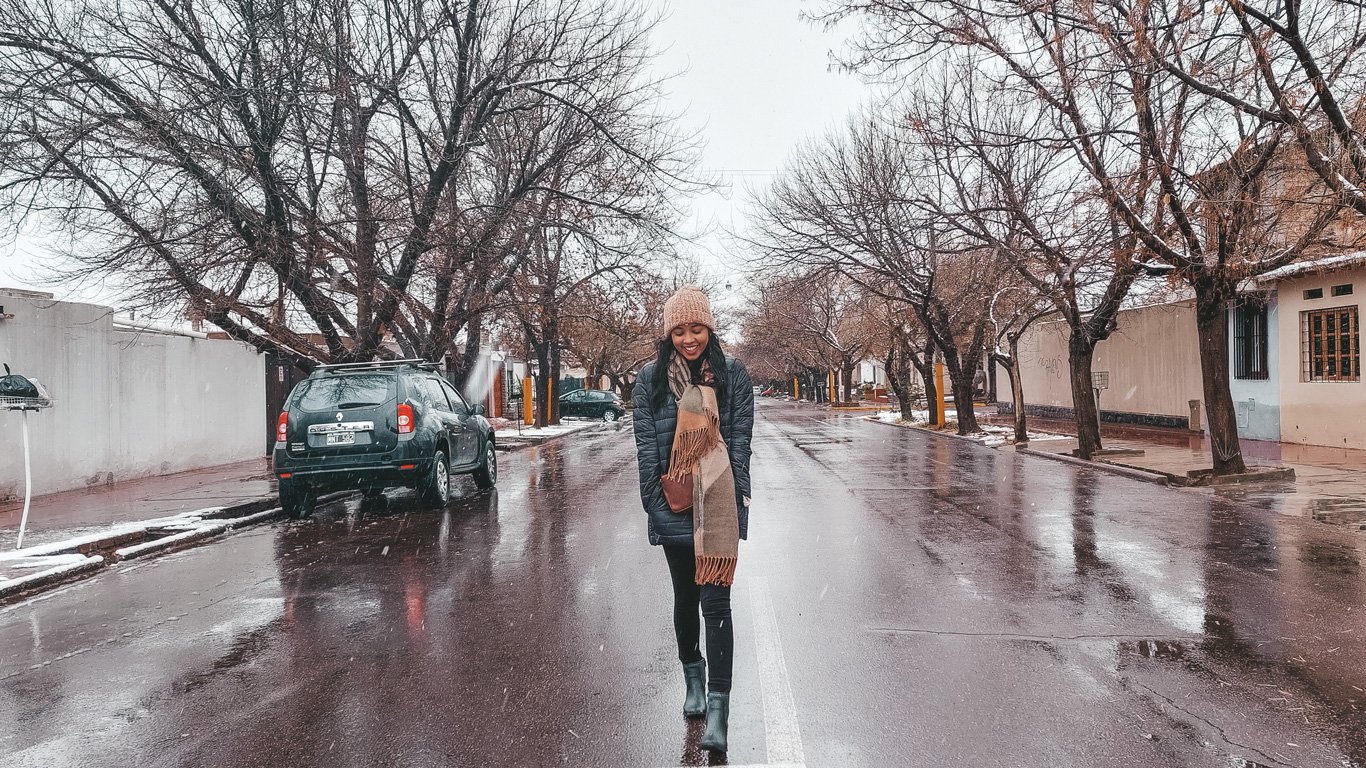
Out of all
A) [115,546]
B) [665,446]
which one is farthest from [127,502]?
[665,446]

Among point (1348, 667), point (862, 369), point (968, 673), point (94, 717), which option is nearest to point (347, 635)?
point (94, 717)

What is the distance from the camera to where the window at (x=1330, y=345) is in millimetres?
17531

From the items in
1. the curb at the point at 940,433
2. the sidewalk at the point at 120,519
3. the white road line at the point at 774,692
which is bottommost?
the white road line at the point at 774,692

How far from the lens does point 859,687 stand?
4.39 m

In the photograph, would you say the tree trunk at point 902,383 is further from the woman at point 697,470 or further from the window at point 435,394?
the woman at point 697,470

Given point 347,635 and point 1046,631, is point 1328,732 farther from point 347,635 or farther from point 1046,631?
point 347,635

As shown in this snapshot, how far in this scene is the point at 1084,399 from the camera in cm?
1728

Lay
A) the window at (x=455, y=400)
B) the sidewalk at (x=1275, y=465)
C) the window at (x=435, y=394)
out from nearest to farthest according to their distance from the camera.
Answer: the sidewalk at (x=1275, y=465) → the window at (x=435, y=394) → the window at (x=455, y=400)

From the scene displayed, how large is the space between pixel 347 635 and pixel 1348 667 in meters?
5.61

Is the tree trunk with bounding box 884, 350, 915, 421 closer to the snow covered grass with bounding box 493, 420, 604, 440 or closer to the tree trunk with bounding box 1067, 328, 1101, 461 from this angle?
the snow covered grass with bounding box 493, 420, 604, 440

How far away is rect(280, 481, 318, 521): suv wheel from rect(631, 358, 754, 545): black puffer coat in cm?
793

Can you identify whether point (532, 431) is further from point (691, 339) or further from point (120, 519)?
point (691, 339)

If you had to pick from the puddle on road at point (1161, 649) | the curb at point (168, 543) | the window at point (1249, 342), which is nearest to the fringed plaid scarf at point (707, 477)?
the puddle on road at point (1161, 649)

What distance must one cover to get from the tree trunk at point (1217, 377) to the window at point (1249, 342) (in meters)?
8.01
